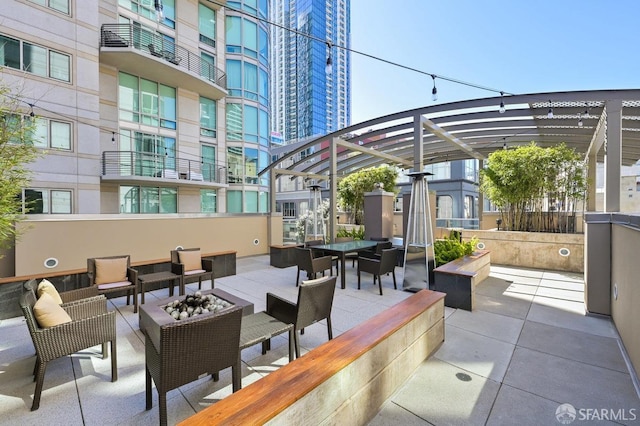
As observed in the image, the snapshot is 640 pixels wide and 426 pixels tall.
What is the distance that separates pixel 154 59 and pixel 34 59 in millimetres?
3309

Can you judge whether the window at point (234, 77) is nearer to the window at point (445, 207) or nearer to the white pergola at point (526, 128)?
the white pergola at point (526, 128)

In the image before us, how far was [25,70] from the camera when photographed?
8523 mm

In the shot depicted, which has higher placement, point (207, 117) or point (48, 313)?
point (207, 117)

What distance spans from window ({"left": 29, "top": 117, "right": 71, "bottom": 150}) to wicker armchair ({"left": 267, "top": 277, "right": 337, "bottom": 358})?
10151mm

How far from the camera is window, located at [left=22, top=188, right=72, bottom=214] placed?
8.77 m

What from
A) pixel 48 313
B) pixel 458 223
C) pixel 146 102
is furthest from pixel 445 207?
pixel 48 313

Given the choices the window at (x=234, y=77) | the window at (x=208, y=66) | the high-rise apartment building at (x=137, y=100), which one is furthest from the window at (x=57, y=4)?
the window at (x=234, y=77)

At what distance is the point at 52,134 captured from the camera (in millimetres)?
9039

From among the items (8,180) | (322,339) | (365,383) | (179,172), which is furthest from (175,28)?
(365,383)

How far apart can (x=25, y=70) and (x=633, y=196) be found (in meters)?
23.2

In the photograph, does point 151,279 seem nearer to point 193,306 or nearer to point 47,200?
point 193,306

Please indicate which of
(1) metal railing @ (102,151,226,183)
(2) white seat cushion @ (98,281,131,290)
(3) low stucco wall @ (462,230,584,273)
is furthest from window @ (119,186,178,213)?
(3) low stucco wall @ (462,230,584,273)

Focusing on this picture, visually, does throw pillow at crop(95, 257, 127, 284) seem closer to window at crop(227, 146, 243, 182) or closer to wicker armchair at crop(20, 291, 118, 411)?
wicker armchair at crop(20, 291, 118, 411)

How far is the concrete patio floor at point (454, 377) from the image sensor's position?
2273 mm
